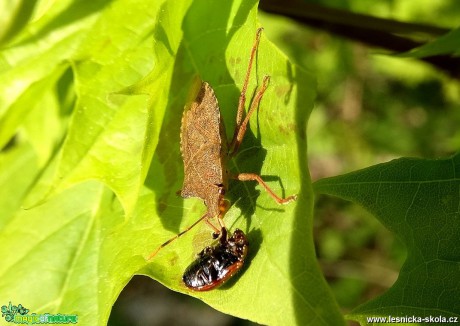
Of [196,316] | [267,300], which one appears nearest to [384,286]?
[196,316]

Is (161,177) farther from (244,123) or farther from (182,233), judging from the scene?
(244,123)

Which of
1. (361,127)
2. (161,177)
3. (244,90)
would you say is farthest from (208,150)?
(361,127)

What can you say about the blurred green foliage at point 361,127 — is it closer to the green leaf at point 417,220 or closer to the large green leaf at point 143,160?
the large green leaf at point 143,160

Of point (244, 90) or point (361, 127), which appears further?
point (361, 127)

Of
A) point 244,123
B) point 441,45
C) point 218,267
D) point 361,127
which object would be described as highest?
point 441,45

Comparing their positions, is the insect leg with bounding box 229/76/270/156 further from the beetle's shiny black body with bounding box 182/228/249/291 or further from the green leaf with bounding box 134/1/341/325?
the beetle's shiny black body with bounding box 182/228/249/291

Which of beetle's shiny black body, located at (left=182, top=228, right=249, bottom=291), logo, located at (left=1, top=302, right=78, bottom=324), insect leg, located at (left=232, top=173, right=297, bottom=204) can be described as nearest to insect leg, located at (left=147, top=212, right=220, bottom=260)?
beetle's shiny black body, located at (left=182, top=228, right=249, bottom=291)
